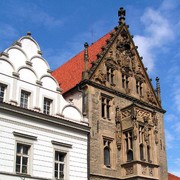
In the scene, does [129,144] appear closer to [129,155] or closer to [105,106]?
[129,155]

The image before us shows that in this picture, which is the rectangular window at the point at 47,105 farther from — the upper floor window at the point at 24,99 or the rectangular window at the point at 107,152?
the rectangular window at the point at 107,152

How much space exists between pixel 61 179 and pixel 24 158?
8.71 feet

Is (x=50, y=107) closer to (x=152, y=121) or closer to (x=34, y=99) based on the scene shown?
(x=34, y=99)

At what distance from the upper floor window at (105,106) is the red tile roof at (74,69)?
7.48 ft

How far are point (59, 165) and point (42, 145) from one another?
172cm

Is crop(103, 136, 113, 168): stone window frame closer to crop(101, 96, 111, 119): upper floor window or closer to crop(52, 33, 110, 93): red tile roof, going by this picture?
crop(101, 96, 111, 119): upper floor window

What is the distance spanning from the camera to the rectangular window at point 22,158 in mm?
18400

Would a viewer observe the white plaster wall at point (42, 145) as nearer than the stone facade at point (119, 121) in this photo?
Yes

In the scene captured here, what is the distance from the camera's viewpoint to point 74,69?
28875 mm

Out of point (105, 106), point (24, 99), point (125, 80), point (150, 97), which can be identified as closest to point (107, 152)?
point (105, 106)

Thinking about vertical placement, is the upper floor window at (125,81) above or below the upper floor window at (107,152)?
above

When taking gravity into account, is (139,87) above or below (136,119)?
above

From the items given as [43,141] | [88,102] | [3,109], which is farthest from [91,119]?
[3,109]

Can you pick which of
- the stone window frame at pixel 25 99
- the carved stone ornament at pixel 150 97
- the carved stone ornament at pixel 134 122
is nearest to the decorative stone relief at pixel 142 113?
the carved stone ornament at pixel 134 122
